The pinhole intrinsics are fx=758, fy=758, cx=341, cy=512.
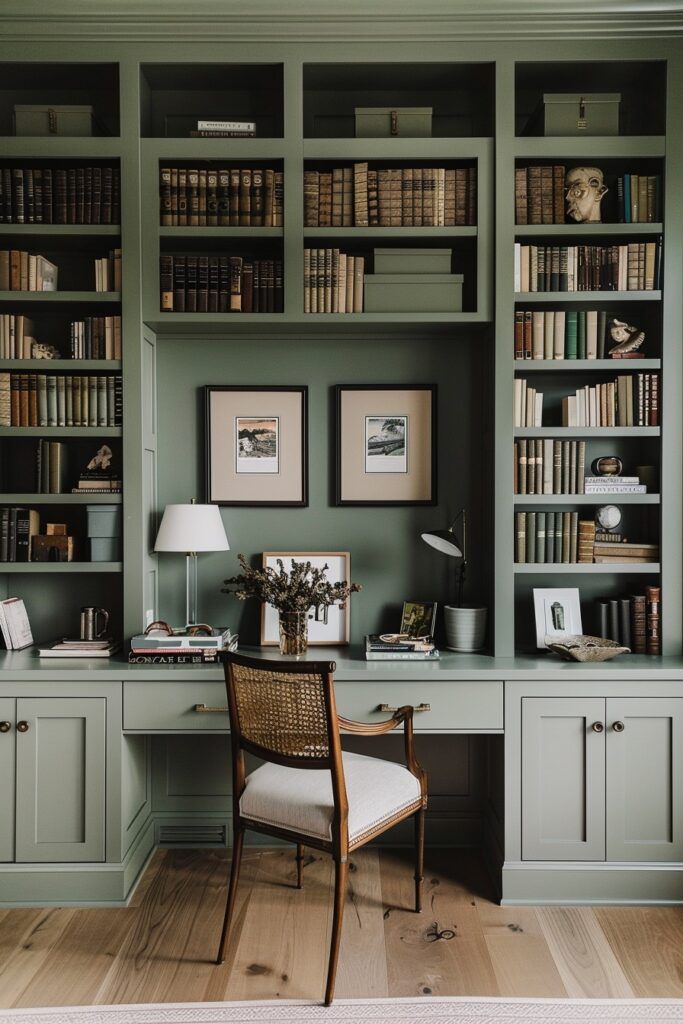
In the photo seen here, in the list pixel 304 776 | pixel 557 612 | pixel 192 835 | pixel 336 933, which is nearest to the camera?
pixel 336 933

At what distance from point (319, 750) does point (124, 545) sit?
118 cm

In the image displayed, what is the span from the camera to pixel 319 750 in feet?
7.46

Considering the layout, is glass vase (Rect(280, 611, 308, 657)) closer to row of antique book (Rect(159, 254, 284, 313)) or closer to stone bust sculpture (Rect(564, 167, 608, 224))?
row of antique book (Rect(159, 254, 284, 313))

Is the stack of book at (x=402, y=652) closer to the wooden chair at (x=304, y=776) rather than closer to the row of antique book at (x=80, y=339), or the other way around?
the wooden chair at (x=304, y=776)

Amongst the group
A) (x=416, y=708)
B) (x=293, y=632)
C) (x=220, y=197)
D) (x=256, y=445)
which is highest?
(x=220, y=197)

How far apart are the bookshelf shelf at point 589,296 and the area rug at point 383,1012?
7.63ft

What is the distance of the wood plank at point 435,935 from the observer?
226cm

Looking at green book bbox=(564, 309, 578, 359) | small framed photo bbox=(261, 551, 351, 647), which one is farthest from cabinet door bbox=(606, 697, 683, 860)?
green book bbox=(564, 309, 578, 359)

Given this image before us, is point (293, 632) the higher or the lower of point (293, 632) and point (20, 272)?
the lower

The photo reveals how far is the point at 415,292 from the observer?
2.92m

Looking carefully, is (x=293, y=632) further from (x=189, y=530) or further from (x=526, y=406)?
(x=526, y=406)

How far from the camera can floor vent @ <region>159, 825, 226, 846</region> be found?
10.5 feet

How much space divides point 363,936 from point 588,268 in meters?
2.53

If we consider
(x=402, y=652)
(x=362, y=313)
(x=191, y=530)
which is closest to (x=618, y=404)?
(x=362, y=313)
